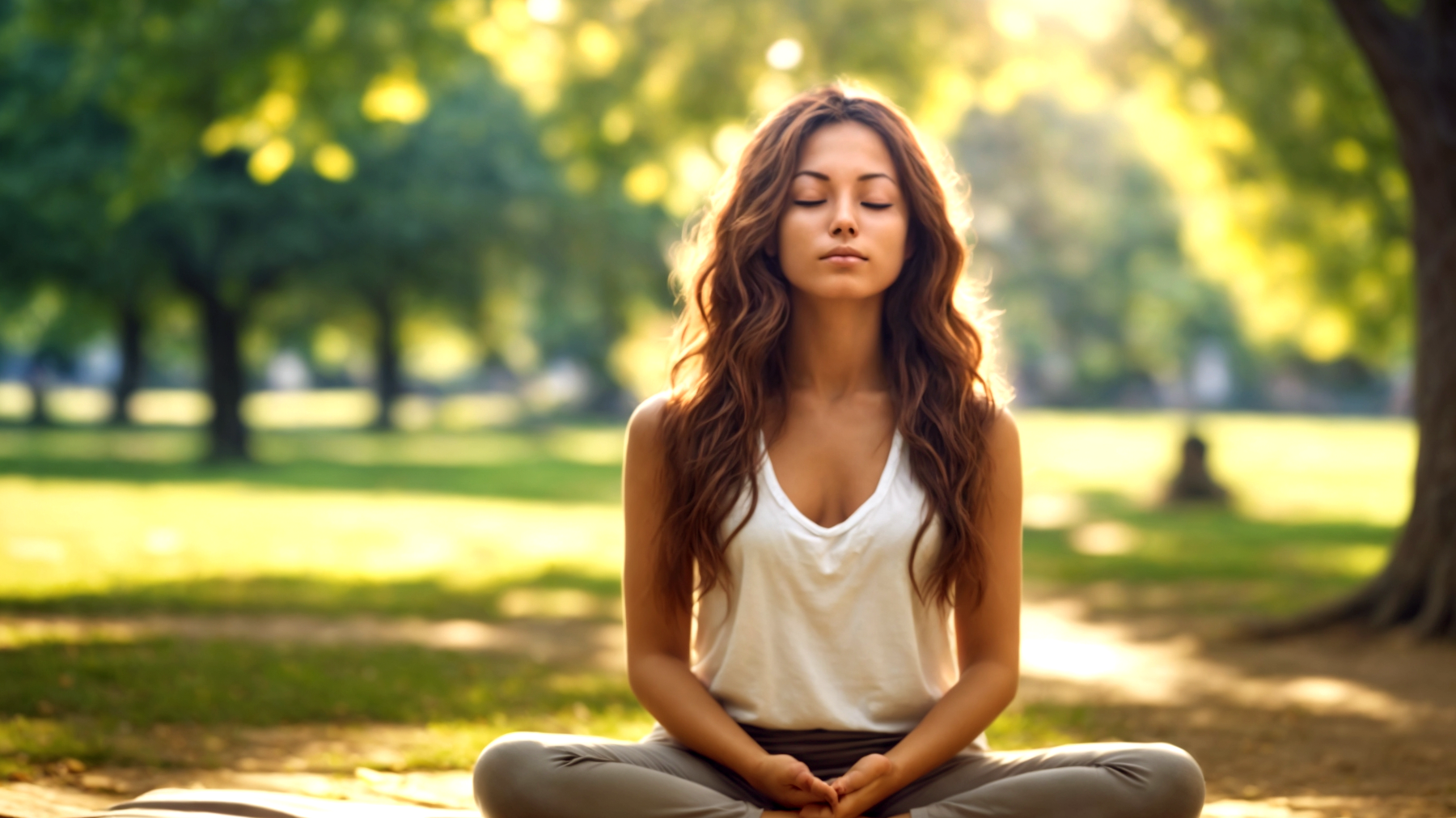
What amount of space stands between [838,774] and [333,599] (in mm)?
8042

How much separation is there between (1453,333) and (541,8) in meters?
7.98

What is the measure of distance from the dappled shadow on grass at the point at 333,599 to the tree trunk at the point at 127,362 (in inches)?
772

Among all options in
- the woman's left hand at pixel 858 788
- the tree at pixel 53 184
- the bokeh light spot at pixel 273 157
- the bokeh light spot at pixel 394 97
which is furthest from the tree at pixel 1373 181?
the tree at pixel 53 184

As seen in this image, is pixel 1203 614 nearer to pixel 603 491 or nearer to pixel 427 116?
pixel 603 491

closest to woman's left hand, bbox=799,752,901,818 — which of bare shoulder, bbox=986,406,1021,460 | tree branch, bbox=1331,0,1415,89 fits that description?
bare shoulder, bbox=986,406,1021,460

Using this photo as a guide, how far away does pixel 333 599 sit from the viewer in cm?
1067

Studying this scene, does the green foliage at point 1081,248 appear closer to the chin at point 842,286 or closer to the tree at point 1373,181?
the tree at point 1373,181

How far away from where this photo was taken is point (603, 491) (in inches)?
880

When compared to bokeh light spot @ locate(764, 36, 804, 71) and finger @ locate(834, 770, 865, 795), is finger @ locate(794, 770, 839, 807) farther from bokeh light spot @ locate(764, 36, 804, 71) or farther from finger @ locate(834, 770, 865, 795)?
bokeh light spot @ locate(764, 36, 804, 71)

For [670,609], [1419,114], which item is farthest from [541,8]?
[670,609]

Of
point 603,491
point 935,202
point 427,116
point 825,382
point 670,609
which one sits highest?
point 427,116

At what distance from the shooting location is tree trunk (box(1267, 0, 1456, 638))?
8.23 meters

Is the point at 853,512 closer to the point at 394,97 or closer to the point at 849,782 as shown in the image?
the point at 849,782

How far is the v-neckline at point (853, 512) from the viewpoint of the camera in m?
3.26
